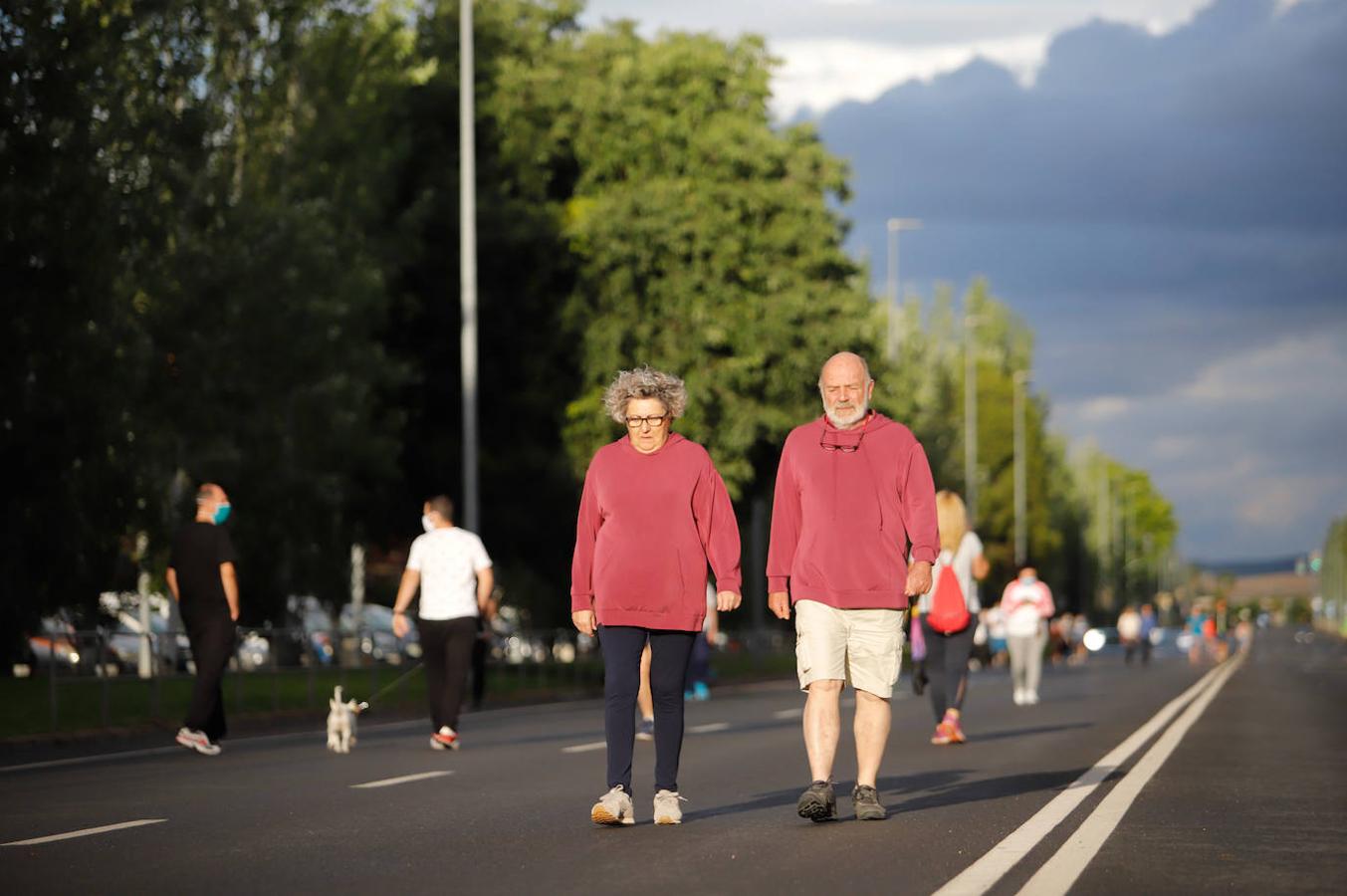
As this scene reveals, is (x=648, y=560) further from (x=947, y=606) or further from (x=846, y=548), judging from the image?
(x=947, y=606)

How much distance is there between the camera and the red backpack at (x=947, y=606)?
61.0ft

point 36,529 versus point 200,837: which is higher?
point 36,529

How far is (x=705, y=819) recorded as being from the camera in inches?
452

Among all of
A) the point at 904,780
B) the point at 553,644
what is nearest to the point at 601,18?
the point at 553,644

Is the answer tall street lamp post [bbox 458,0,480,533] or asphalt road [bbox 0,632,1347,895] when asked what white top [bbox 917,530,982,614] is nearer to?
asphalt road [bbox 0,632,1347,895]

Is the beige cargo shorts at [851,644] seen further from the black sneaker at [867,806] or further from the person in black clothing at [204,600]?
the person in black clothing at [204,600]

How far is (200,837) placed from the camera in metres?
10.8

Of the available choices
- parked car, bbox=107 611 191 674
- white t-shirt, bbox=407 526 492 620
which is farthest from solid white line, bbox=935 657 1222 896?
parked car, bbox=107 611 191 674

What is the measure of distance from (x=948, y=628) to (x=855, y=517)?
7.86 meters

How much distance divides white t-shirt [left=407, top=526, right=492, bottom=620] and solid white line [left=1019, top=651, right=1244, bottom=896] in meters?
5.03

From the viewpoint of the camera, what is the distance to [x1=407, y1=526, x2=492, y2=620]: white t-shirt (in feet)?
58.8

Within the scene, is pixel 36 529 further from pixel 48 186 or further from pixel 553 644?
pixel 553 644

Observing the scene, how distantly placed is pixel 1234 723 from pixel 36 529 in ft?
40.0

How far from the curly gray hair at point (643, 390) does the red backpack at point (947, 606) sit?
312 inches
